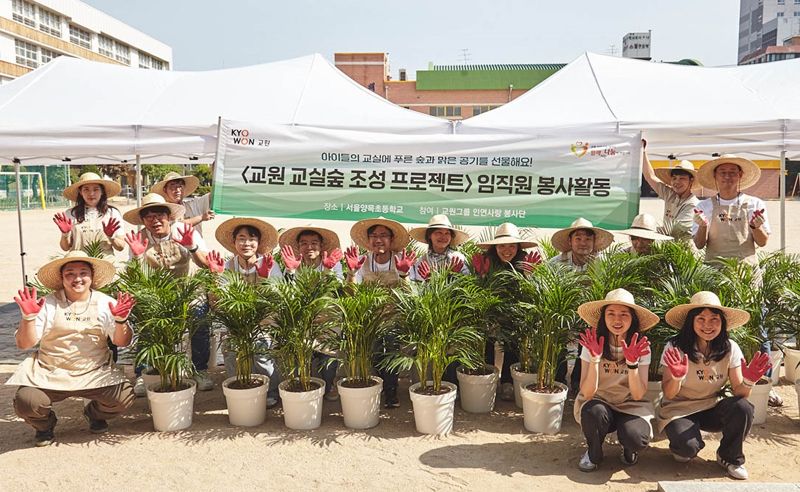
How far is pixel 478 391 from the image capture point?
4566 millimetres

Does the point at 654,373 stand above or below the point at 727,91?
below

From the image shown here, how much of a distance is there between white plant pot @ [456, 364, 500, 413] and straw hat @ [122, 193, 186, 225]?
2726 millimetres

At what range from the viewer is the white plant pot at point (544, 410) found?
13.6ft

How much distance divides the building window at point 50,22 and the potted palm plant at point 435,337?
44.4m

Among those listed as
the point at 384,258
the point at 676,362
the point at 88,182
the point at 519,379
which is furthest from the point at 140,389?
the point at 676,362

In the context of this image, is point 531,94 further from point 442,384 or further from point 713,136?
point 442,384

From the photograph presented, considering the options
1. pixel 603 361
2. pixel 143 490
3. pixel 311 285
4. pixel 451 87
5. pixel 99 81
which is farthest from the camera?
pixel 451 87

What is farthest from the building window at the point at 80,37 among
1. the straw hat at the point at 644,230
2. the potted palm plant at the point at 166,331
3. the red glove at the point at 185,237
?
the straw hat at the point at 644,230

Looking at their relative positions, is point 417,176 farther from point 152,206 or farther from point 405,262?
point 152,206

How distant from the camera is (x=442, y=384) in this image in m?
4.37

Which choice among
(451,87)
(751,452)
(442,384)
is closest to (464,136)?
(442,384)

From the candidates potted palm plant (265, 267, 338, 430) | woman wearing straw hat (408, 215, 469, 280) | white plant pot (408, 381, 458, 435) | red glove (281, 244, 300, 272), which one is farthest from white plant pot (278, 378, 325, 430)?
woman wearing straw hat (408, 215, 469, 280)

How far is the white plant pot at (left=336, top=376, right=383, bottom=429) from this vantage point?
4258 mm

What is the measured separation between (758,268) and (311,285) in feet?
10.7
